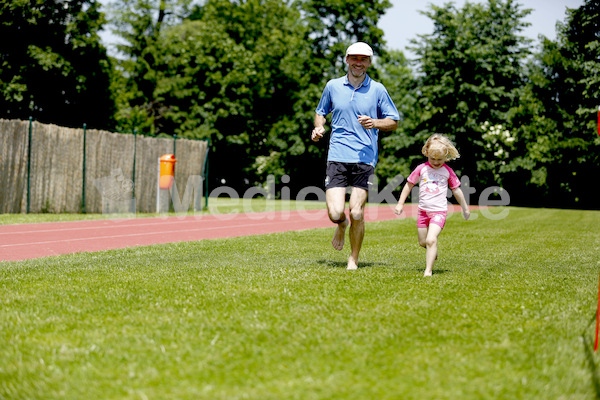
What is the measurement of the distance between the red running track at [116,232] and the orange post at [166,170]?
5.86 ft

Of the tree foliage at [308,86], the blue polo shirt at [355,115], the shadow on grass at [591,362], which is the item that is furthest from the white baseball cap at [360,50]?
A: the tree foliage at [308,86]

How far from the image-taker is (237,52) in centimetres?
4288

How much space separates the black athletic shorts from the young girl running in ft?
1.52

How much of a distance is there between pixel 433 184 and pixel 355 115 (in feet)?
3.97

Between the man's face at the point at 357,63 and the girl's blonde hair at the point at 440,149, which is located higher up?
the man's face at the point at 357,63

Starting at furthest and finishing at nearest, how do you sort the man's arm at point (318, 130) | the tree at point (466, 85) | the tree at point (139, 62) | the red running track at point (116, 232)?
1. the tree at point (139, 62)
2. the tree at point (466, 85)
3. the red running track at point (116, 232)
4. the man's arm at point (318, 130)

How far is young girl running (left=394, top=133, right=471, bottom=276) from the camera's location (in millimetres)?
7418

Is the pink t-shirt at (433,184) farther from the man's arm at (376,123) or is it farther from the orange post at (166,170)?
the orange post at (166,170)

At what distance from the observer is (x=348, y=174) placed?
759cm

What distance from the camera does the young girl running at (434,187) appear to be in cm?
742

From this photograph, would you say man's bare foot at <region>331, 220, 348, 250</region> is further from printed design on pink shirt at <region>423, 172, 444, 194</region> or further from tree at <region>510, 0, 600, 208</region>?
tree at <region>510, 0, 600, 208</region>

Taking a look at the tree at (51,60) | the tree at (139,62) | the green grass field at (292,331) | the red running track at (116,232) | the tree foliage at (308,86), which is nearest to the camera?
the green grass field at (292,331)

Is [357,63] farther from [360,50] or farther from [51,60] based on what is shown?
[51,60]

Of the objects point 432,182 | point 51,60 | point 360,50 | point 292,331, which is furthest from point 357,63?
point 51,60
